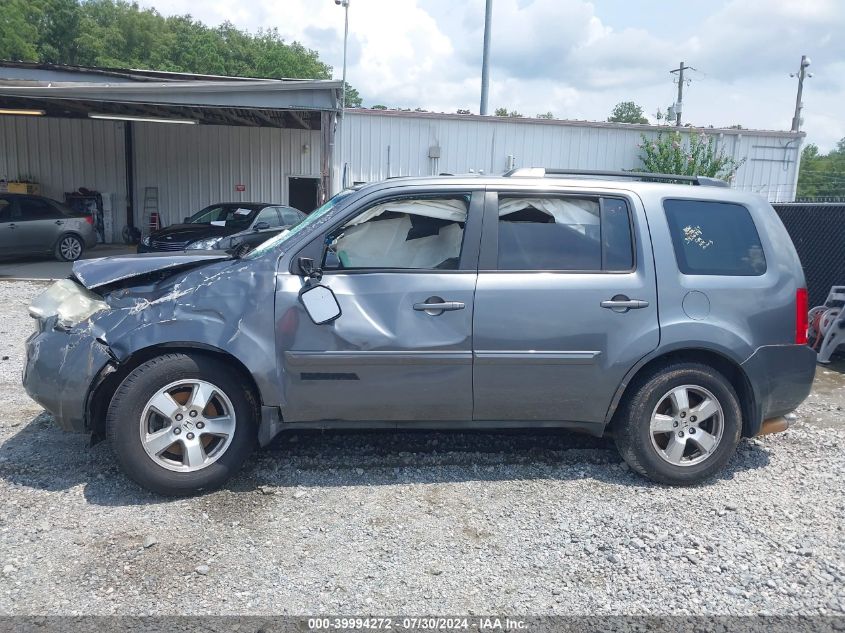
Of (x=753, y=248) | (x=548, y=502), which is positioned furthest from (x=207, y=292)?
(x=753, y=248)

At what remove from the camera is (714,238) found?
4.17 m

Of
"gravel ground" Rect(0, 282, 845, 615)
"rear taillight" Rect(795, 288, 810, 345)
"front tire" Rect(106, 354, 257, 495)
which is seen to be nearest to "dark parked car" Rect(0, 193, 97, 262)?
"gravel ground" Rect(0, 282, 845, 615)

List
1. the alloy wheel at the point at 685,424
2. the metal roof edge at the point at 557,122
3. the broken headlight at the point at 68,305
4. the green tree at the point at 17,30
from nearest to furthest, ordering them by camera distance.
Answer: the broken headlight at the point at 68,305 < the alloy wheel at the point at 685,424 < the metal roof edge at the point at 557,122 < the green tree at the point at 17,30

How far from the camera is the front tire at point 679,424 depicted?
159 inches

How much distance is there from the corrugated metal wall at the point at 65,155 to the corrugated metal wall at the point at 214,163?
2.22ft

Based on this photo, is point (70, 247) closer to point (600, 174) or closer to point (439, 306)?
point (439, 306)

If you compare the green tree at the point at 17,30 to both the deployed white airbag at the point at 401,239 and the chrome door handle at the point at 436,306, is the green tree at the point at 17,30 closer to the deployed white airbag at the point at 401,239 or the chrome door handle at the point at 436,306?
the deployed white airbag at the point at 401,239

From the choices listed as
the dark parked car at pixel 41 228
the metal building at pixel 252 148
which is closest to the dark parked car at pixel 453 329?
the metal building at pixel 252 148

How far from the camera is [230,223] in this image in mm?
14047

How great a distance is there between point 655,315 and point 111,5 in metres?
60.7

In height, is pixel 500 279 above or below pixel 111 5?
below

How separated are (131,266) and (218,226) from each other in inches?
409

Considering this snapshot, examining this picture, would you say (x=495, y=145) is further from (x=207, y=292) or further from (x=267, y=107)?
(x=207, y=292)

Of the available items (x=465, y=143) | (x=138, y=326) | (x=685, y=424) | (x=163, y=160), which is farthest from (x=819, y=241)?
(x=163, y=160)
